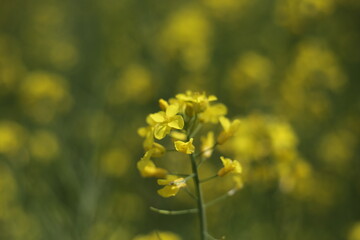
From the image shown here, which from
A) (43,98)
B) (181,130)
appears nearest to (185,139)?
(181,130)

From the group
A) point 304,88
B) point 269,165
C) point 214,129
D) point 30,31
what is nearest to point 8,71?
point 30,31

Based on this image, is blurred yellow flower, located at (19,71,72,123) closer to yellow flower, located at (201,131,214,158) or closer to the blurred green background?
the blurred green background

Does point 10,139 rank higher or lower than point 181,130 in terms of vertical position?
lower

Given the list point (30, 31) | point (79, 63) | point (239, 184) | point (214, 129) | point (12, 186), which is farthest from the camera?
point (30, 31)

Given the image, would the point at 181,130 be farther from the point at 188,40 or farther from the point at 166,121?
the point at 188,40

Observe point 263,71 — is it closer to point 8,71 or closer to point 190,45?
point 190,45

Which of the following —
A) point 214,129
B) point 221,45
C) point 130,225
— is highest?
point 221,45
